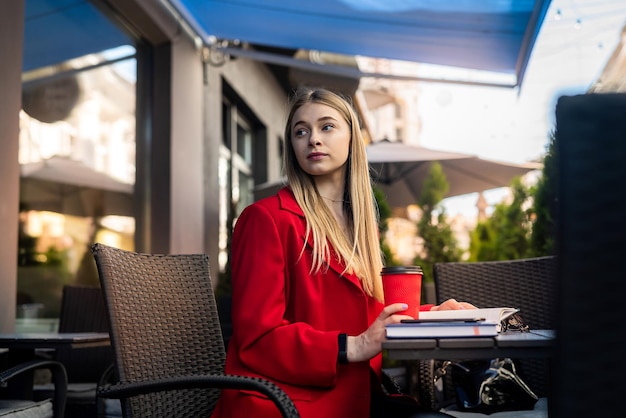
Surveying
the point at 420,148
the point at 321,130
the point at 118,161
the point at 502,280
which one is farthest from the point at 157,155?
the point at 321,130

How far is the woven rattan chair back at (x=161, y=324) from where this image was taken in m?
1.80

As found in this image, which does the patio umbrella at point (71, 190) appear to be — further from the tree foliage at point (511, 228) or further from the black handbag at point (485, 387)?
the tree foliage at point (511, 228)

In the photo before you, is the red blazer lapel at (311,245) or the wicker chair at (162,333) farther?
the red blazer lapel at (311,245)

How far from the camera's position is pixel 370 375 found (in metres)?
1.88

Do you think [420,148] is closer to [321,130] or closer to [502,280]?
[502,280]

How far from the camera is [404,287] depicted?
153cm

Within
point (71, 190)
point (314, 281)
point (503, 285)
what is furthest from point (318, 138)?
point (71, 190)

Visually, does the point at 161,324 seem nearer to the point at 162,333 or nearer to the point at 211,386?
the point at 162,333

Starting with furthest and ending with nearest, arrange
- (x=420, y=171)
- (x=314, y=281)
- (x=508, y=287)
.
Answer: (x=420, y=171)
(x=508, y=287)
(x=314, y=281)

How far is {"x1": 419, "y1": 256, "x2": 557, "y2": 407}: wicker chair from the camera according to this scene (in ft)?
9.08

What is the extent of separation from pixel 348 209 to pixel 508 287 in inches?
39.2

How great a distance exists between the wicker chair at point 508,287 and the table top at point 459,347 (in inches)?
55.9

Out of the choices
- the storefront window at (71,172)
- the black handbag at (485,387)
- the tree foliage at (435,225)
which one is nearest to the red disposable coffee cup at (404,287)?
the black handbag at (485,387)

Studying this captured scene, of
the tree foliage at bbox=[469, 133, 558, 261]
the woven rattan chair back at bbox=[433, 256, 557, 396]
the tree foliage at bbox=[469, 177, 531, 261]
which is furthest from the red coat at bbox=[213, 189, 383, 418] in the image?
the tree foliage at bbox=[469, 177, 531, 261]
